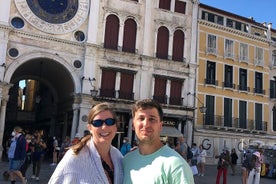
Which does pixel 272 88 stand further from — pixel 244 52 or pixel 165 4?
pixel 165 4

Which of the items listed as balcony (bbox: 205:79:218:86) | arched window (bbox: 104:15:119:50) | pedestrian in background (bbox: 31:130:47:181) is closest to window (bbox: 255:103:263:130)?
balcony (bbox: 205:79:218:86)

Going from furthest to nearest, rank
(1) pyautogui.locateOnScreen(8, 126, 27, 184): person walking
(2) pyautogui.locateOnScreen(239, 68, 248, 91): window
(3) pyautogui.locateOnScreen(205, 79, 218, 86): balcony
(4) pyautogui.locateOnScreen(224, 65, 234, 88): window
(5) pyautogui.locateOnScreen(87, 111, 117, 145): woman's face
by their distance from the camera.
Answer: (2) pyautogui.locateOnScreen(239, 68, 248, 91): window, (4) pyautogui.locateOnScreen(224, 65, 234, 88): window, (3) pyautogui.locateOnScreen(205, 79, 218, 86): balcony, (1) pyautogui.locateOnScreen(8, 126, 27, 184): person walking, (5) pyautogui.locateOnScreen(87, 111, 117, 145): woman's face

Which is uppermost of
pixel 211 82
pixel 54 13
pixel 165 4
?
pixel 165 4

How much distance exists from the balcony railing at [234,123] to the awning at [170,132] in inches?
139

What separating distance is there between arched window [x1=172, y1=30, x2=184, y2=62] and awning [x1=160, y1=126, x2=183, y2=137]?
5.34 meters

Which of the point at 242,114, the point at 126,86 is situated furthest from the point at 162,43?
the point at 242,114

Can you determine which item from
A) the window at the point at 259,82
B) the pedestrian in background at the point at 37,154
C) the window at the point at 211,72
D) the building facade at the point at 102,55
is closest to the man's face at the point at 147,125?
the pedestrian in background at the point at 37,154

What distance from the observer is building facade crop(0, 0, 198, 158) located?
2208 centimetres

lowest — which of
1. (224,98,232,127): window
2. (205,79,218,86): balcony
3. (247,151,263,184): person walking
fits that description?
(247,151,263,184): person walking

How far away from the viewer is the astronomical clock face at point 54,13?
22.3 m

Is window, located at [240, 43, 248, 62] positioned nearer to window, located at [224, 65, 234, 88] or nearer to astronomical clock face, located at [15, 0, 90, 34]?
window, located at [224, 65, 234, 88]

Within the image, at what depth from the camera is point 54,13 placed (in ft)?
76.2

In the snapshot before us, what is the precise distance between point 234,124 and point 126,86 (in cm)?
1043

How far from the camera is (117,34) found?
983 inches
